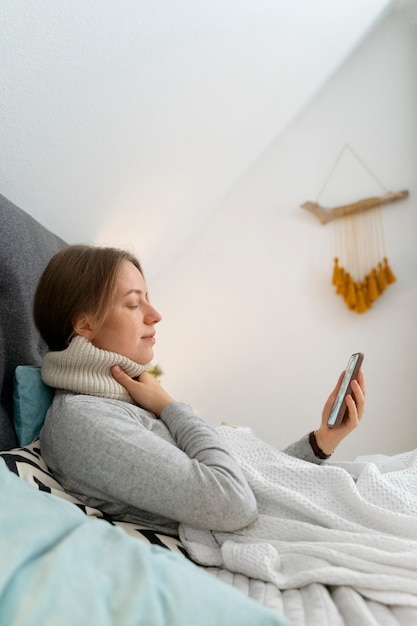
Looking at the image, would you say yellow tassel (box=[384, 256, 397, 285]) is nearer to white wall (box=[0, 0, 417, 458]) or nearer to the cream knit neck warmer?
white wall (box=[0, 0, 417, 458])

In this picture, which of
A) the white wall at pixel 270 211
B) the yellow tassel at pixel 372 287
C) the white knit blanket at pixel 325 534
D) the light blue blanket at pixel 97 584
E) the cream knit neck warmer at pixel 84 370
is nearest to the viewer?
the light blue blanket at pixel 97 584

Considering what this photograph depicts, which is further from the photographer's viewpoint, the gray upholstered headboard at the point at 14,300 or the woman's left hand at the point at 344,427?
the woman's left hand at the point at 344,427

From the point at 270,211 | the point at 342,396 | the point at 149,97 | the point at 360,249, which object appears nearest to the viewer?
the point at 342,396

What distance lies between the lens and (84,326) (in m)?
1.19

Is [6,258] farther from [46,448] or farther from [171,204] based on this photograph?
[171,204]

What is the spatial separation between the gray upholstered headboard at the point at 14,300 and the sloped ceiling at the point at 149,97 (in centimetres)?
17

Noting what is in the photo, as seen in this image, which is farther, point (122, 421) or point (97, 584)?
point (122, 421)

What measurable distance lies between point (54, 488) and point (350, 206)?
2509 millimetres

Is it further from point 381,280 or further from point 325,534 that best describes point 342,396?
point 381,280

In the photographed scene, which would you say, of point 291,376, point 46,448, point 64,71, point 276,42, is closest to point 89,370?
point 46,448

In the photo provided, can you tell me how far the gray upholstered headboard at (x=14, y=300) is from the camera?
112 centimetres

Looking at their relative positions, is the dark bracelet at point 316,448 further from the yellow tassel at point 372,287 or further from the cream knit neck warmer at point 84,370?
the yellow tassel at point 372,287

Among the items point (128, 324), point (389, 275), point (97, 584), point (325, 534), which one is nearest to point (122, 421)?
point (128, 324)

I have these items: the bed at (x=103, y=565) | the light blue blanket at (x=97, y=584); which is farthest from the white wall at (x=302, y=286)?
the light blue blanket at (x=97, y=584)
